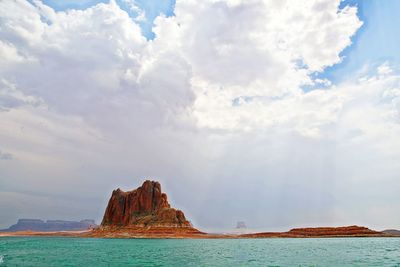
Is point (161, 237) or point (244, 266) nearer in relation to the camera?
point (244, 266)

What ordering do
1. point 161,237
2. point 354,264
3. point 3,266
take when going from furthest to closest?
point 161,237 < point 354,264 < point 3,266

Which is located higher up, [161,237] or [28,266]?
[161,237]

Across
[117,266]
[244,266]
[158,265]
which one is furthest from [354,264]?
[117,266]

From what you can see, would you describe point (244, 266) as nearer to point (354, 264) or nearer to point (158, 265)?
point (158, 265)

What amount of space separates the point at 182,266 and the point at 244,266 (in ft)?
30.9

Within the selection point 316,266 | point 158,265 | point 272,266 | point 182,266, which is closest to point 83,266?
point 158,265

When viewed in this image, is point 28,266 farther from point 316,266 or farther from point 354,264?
point 354,264

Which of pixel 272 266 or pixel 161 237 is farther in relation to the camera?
pixel 161 237

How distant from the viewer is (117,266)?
47406 mm

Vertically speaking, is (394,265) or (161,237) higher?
(161,237)

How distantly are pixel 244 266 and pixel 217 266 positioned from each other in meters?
4.11

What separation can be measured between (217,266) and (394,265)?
26856mm

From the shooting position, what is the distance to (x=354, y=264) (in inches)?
1971

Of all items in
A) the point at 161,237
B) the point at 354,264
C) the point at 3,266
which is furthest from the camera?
the point at 161,237
